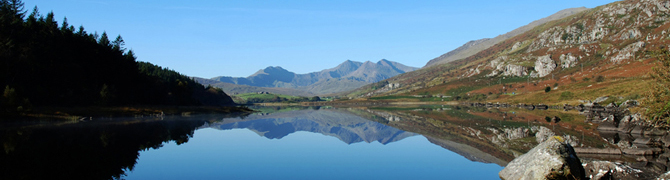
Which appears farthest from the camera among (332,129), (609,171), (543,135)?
(332,129)

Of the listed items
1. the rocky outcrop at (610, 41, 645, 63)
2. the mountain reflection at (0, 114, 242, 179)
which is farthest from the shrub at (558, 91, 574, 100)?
the mountain reflection at (0, 114, 242, 179)

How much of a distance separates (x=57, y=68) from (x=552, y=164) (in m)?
68.3

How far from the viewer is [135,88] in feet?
276

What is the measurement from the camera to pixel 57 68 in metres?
61.0

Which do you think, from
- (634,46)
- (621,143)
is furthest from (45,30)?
(634,46)

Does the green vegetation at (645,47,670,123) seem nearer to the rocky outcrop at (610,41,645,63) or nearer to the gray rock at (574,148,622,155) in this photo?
the gray rock at (574,148,622,155)

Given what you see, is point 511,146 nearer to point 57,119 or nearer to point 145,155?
point 145,155

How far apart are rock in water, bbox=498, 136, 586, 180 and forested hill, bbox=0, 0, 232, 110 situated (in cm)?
5262

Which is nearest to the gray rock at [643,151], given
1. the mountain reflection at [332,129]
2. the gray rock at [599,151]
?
the gray rock at [599,151]

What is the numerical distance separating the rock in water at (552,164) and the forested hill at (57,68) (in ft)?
173

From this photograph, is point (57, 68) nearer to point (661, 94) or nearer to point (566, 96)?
point (661, 94)

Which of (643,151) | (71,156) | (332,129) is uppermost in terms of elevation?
(71,156)

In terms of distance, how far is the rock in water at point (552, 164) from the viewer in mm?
13828

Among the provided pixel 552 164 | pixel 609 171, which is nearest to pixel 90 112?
pixel 552 164
